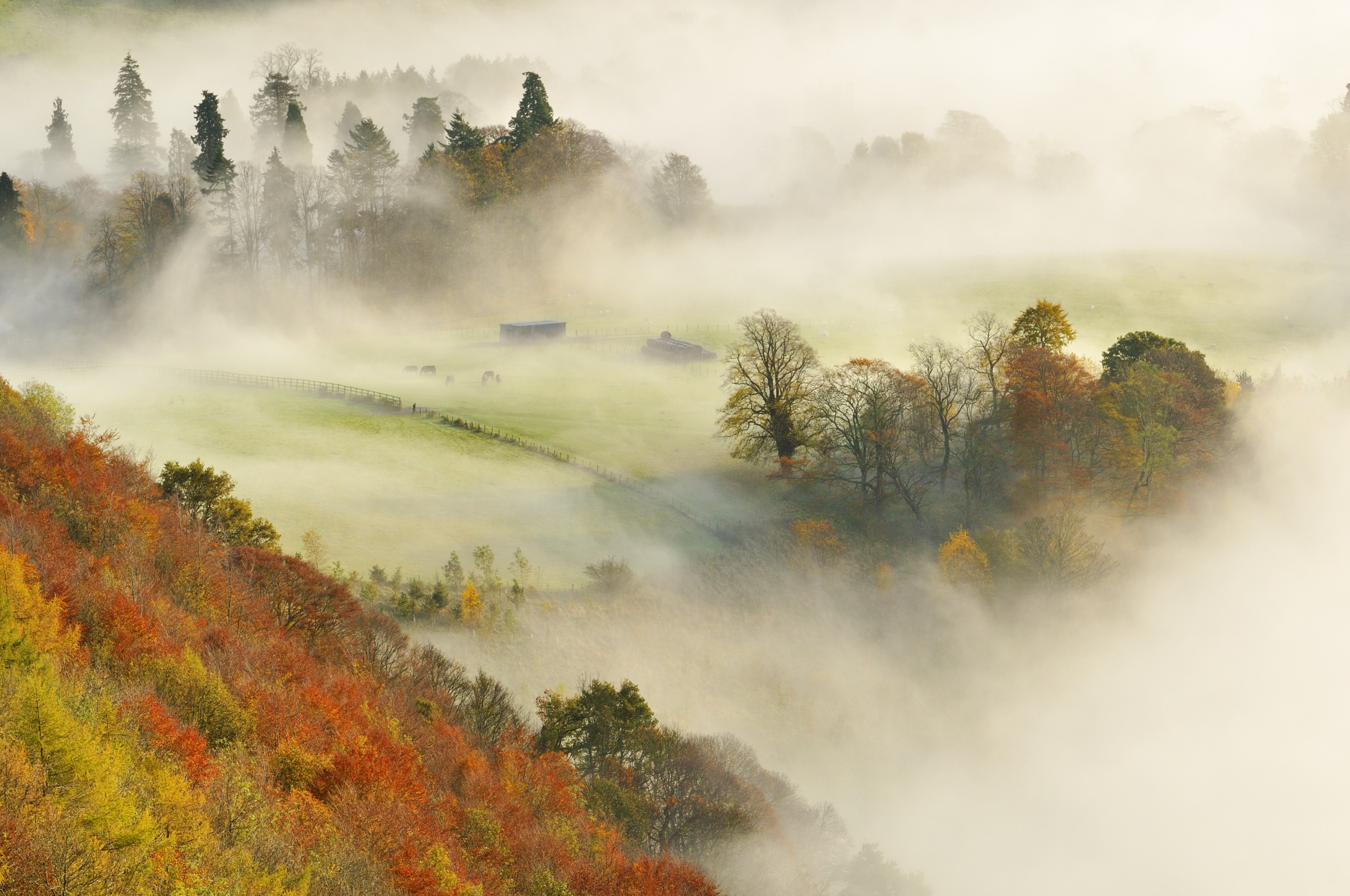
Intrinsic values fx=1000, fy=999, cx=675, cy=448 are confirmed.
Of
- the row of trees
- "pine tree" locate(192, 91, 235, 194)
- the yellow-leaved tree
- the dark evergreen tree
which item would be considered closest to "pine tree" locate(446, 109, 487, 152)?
"pine tree" locate(192, 91, 235, 194)

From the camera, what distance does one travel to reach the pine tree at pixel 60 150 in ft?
427

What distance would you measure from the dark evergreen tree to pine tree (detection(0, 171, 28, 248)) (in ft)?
133

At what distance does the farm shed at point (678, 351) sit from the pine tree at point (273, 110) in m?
63.5

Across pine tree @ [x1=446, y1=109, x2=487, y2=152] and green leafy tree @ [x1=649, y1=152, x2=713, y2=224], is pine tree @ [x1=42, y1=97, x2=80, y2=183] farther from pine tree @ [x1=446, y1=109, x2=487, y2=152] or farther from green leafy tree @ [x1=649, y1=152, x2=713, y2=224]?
green leafy tree @ [x1=649, y1=152, x2=713, y2=224]

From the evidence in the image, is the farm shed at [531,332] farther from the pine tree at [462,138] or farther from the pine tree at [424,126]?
the pine tree at [424,126]

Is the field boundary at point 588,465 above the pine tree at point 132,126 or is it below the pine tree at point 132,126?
below

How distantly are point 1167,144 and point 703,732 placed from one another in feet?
422

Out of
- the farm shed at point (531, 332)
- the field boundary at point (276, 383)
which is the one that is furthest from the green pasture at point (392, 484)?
the farm shed at point (531, 332)

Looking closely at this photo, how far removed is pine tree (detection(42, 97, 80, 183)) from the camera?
130275 millimetres

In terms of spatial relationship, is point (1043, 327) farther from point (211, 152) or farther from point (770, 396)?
point (211, 152)

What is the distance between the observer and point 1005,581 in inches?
2377

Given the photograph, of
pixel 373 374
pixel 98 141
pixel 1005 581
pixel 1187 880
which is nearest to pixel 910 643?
pixel 1005 581

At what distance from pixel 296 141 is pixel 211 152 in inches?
501

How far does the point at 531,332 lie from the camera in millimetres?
94062
